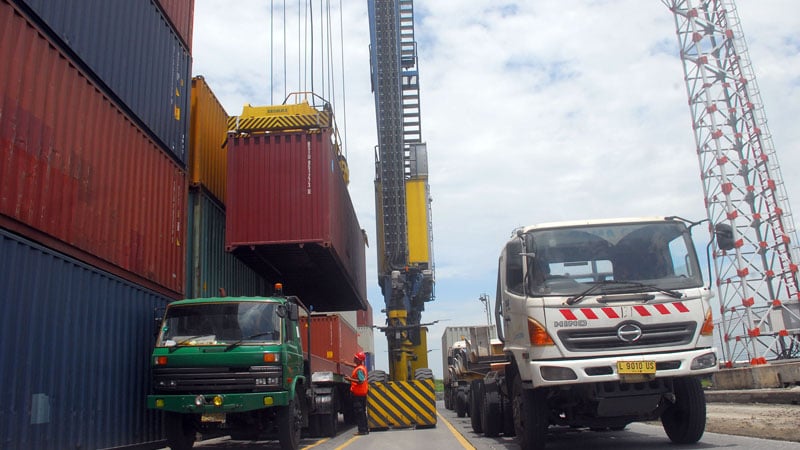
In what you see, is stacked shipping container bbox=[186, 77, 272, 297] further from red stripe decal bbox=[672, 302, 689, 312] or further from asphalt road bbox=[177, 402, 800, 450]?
red stripe decal bbox=[672, 302, 689, 312]

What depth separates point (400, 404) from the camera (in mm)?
13773

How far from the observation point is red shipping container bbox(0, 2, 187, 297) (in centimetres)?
651

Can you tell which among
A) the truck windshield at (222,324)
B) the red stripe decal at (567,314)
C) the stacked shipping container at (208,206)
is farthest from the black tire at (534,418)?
the stacked shipping container at (208,206)

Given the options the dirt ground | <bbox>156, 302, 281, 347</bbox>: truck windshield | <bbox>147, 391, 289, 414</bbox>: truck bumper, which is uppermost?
<bbox>156, 302, 281, 347</bbox>: truck windshield

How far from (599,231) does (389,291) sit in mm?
15115

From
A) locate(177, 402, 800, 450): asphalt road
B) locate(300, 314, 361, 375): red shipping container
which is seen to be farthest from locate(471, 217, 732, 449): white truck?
locate(300, 314, 361, 375): red shipping container

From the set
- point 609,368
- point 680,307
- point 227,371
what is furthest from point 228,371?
point 680,307

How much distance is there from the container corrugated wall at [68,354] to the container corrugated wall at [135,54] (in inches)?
105

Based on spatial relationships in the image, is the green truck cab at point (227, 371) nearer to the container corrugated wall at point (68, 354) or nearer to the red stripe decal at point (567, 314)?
the container corrugated wall at point (68, 354)

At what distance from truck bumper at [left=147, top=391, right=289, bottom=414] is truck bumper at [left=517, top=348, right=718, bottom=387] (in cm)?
373

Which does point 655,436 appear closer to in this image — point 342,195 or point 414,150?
point 342,195

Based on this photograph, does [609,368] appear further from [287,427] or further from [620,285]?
[287,427]

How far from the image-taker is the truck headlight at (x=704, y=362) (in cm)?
636

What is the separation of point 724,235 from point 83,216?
7388mm
